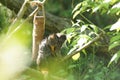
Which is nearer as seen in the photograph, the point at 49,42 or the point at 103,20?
the point at 49,42

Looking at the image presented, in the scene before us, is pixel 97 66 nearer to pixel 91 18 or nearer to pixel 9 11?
pixel 91 18

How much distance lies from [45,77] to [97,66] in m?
Answer: 2.24

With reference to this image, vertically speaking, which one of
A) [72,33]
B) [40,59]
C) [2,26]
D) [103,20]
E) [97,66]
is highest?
[103,20]

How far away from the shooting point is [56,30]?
3.03 metres

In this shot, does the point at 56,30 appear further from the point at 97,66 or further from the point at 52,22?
the point at 97,66

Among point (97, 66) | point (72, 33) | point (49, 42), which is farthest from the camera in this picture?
point (97, 66)

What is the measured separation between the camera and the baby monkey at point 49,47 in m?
1.19

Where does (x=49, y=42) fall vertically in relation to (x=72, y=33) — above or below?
below

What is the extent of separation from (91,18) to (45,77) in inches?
92.3

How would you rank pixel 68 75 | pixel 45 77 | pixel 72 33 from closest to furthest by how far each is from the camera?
pixel 45 77, pixel 72 33, pixel 68 75

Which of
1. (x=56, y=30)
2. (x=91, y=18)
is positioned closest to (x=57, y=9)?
(x=91, y=18)

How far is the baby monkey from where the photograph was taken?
3.92 ft

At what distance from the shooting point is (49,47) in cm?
120

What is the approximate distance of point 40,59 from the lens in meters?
1.23
